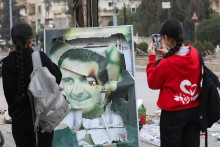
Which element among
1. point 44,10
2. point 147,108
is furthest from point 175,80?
point 44,10

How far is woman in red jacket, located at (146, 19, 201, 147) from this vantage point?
12.1ft

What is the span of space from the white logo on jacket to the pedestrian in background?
1035 millimetres

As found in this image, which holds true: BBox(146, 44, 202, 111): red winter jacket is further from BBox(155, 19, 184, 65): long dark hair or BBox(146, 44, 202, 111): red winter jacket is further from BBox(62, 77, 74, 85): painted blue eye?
BBox(62, 77, 74, 85): painted blue eye

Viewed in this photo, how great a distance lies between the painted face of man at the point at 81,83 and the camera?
528 cm

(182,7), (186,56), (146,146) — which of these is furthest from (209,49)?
(186,56)

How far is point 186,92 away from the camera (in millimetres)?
3717

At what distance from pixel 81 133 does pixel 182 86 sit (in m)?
1.97

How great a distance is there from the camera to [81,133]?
211 inches

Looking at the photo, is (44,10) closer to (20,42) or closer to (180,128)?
(20,42)

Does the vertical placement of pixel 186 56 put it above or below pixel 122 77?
above

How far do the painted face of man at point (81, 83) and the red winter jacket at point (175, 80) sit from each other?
5.29 ft

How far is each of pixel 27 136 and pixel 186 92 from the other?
135 centimetres

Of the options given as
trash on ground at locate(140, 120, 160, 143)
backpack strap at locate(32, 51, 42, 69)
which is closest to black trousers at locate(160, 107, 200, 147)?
backpack strap at locate(32, 51, 42, 69)

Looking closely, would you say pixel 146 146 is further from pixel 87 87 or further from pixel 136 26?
pixel 136 26
